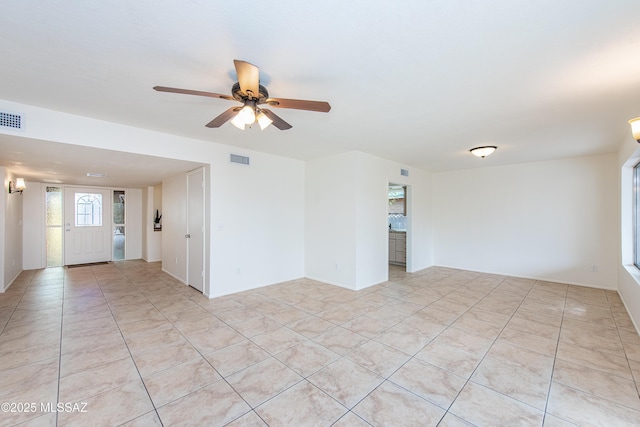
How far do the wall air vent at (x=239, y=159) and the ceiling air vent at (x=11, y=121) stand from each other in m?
2.32

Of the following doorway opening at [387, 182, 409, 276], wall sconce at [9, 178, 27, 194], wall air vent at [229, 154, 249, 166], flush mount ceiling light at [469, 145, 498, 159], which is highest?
flush mount ceiling light at [469, 145, 498, 159]

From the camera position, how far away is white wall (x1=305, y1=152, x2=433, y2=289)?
4688mm

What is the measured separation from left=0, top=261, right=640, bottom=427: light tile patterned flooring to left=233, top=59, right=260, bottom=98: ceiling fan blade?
7.37ft

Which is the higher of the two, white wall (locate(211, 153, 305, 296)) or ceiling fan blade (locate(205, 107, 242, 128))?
ceiling fan blade (locate(205, 107, 242, 128))

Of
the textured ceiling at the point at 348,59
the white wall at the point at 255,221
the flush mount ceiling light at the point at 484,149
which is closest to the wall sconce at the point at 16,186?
the textured ceiling at the point at 348,59

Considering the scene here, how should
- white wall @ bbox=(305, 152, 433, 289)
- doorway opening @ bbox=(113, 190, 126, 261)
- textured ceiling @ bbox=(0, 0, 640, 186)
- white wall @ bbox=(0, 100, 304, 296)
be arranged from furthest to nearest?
doorway opening @ bbox=(113, 190, 126, 261), white wall @ bbox=(305, 152, 433, 289), white wall @ bbox=(0, 100, 304, 296), textured ceiling @ bbox=(0, 0, 640, 186)

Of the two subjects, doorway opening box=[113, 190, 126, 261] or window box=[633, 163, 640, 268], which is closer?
window box=[633, 163, 640, 268]

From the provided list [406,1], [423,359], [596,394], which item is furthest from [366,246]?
[406,1]

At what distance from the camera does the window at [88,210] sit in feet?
23.5

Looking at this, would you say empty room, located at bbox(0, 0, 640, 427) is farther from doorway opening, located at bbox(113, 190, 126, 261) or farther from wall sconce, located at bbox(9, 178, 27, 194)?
doorway opening, located at bbox(113, 190, 126, 261)

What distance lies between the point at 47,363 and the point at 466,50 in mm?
4276

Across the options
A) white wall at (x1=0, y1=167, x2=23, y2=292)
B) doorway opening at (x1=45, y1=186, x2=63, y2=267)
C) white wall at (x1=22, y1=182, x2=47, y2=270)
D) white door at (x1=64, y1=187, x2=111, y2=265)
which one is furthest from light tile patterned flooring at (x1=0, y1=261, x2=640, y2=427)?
white door at (x1=64, y1=187, x2=111, y2=265)

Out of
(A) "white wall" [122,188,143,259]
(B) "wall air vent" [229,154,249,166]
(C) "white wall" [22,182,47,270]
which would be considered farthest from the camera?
(A) "white wall" [122,188,143,259]

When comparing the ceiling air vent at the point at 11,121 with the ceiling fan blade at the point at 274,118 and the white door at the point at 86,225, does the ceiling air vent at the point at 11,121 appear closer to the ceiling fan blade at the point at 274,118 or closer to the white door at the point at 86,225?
the ceiling fan blade at the point at 274,118
